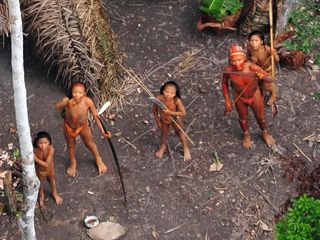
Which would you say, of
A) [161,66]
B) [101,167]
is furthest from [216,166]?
[161,66]

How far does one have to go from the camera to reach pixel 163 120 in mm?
6352

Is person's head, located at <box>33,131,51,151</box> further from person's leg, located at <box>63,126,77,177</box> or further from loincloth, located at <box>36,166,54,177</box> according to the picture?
person's leg, located at <box>63,126,77,177</box>

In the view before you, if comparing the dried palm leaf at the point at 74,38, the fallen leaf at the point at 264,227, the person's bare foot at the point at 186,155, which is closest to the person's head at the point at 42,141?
the dried palm leaf at the point at 74,38

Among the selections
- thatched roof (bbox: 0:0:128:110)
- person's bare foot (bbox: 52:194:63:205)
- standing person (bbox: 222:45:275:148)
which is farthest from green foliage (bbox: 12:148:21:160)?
standing person (bbox: 222:45:275:148)

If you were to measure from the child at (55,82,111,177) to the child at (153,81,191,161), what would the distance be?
0.52m

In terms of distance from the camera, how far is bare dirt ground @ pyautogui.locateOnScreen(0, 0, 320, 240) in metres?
6.25

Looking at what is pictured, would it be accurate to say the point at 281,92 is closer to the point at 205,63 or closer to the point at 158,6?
the point at 205,63

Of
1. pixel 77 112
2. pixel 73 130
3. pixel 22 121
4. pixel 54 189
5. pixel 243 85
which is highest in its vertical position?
pixel 22 121

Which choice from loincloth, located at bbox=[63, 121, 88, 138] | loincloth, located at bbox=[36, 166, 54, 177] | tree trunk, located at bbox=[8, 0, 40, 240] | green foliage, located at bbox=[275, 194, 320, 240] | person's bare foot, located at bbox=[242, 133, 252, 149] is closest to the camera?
green foliage, located at bbox=[275, 194, 320, 240]

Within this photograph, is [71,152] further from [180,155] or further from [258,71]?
[258,71]

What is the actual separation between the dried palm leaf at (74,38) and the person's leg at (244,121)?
141 cm

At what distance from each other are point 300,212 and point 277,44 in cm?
374

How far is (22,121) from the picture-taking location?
4.86 meters

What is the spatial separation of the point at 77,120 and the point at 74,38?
108cm
